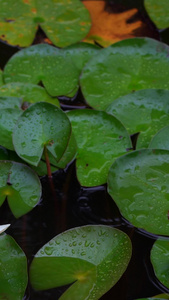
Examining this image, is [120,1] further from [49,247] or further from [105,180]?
[49,247]

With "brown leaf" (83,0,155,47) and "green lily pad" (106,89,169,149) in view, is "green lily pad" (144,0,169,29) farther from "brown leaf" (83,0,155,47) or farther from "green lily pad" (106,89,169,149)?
"green lily pad" (106,89,169,149)

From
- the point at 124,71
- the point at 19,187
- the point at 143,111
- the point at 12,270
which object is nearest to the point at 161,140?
the point at 143,111

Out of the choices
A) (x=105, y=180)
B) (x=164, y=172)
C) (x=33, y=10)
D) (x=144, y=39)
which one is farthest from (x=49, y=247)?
(x=33, y=10)

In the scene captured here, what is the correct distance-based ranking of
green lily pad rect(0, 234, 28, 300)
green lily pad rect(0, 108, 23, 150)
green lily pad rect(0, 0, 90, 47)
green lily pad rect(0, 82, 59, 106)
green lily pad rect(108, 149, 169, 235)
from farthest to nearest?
green lily pad rect(0, 0, 90, 47) → green lily pad rect(0, 82, 59, 106) → green lily pad rect(0, 108, 23, 150) → green lily pad rect(108, 149, 169, 235) → green lily pad rect(0, 234, 28, 300)

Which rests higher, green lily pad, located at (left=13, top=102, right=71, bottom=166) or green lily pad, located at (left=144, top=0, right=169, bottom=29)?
green lily pad, located at (left=144, top=0, right=169, bottom=29)

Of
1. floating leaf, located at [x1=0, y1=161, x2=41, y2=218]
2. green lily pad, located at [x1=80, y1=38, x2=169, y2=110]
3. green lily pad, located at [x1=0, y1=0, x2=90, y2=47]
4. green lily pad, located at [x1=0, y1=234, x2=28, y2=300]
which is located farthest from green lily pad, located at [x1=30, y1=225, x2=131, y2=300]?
green lily pad, located at [x1=0, y1=0, x2=90, y2=47]

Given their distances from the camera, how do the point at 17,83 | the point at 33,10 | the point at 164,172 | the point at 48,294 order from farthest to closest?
the point at 33,10 → the point at 17,83 → the point at 164,172 → the point at 48,294
